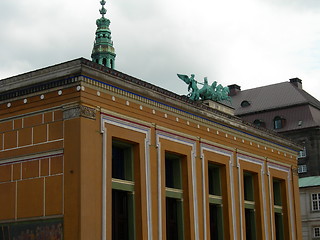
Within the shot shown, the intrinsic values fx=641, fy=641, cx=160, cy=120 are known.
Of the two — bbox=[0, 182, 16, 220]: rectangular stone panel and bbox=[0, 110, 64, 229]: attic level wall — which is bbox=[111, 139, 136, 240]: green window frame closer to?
bbox=[0, 110, 64, 229]: attic level wall

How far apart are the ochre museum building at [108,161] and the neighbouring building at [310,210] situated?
25.0 metres

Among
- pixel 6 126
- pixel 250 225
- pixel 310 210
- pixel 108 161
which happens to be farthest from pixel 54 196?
pixel 310 210

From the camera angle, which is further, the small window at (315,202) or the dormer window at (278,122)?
the dormer window at (278,122)

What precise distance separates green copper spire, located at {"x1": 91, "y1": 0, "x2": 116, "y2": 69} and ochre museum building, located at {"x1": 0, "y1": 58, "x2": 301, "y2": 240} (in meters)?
21.7

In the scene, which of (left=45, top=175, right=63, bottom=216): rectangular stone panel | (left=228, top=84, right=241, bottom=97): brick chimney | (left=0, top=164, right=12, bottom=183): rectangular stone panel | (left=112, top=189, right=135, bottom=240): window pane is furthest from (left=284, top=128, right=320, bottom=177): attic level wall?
(left=45, top=175, right=63, bottom=216): rectangular stone panel

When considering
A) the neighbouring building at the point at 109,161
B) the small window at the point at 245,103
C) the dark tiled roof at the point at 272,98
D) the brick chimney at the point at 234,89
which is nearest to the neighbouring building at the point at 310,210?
the dark tiled roof at the point at 272,98

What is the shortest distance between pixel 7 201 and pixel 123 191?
18.0ft

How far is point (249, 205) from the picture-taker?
41.3 m

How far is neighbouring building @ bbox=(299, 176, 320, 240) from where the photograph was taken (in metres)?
61.7

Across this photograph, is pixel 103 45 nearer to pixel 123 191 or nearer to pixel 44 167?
pixel 123 191

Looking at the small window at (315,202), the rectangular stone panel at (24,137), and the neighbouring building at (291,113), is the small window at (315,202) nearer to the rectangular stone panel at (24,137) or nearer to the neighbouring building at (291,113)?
the neighbouring building at (291,113)

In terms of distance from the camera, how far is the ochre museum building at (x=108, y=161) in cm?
2808

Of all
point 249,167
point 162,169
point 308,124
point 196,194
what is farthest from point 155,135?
point 308,124

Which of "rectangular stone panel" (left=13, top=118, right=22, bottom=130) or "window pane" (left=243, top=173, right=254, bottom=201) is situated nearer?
"rectangular stone panel" (left=13, top=118, right=22, bottom=130)
